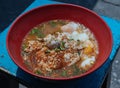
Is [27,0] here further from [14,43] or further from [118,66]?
[14,43]

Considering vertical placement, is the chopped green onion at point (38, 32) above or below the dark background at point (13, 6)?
below

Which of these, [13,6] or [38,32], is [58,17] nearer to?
[38,32]

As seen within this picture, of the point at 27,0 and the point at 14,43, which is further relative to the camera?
the point at 27,0

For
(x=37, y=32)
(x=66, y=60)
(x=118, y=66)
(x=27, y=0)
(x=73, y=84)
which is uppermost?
(x=27, y=0)

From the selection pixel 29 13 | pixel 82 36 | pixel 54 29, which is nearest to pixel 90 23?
pixel 82 36

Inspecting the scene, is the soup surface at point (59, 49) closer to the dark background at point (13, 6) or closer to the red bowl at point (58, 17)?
the red bowl at point (58, 17)

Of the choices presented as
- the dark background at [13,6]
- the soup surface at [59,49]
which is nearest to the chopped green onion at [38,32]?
the soup surface at [59,49]

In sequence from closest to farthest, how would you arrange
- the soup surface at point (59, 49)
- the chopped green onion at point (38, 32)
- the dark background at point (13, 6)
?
1. the soup surface at point (59, 49)
2. the chopped green onion at point (38, 32)
3. the dark background at point (13, 6)
